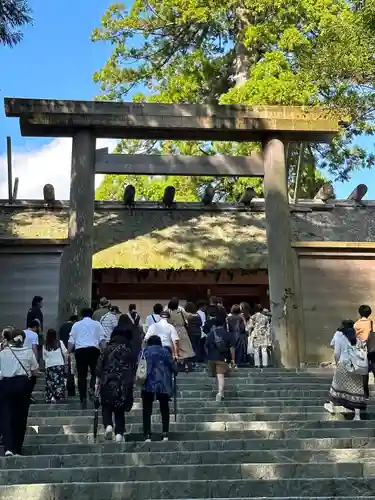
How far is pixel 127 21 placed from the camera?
24.5m

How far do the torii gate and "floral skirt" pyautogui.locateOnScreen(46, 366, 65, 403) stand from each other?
3377mm

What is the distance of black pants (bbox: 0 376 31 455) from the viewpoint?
7570 millimetres

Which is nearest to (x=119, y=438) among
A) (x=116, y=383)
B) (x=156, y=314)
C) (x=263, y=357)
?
(x=116, y=383)

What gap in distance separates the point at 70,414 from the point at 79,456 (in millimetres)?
2083

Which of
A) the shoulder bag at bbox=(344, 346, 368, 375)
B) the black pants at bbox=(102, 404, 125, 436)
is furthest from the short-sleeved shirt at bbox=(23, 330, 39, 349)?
the shoulder bag at bbox=(344, 346, 368, 375)

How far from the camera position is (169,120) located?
14.7 meters

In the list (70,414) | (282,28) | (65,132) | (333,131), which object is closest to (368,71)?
(333,131)

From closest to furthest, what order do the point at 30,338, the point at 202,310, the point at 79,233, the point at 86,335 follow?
the point at 86,335 → the point at 30,338 → the point at 79,233 → the point at 202,310

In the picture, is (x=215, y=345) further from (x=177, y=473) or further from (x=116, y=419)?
(x=177, y=473)

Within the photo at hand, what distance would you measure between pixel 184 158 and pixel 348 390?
7497 millimetres

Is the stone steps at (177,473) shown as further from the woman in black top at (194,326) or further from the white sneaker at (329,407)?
the woman in black top at (194,326)

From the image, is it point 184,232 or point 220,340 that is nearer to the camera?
point 220,340

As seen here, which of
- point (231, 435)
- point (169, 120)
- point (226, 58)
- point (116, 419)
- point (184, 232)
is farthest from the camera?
point (226, 58)

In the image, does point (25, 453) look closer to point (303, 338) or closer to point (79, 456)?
point (79, 456)
